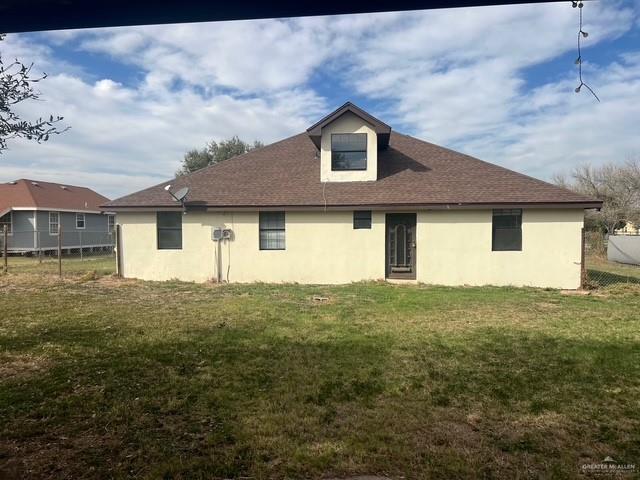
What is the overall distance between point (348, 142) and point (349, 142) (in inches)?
1.3

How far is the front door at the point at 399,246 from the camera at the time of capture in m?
13.6

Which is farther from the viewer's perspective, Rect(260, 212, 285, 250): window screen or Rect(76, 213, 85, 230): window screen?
Rect(76, 213, 85, 230): window screen

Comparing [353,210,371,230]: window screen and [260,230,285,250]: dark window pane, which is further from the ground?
[353,210,371,230]: window screen

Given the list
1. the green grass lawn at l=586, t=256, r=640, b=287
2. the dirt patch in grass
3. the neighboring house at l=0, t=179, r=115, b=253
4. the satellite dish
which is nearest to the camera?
the dirt patch in grass

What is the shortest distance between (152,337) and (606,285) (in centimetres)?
1289

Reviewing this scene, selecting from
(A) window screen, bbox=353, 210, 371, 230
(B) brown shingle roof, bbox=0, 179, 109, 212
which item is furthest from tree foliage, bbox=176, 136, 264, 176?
(A) window screen, bbox=353, 210, 371, 230

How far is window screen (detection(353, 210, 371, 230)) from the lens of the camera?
13.5 meters

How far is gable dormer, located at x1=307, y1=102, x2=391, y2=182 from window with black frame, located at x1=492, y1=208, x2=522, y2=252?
4.12m

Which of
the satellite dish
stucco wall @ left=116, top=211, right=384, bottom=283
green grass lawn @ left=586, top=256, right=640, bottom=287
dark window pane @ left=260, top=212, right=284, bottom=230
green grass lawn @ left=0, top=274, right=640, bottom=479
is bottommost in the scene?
green grass lawn @ left=586, top=256, right=640, bottom=287

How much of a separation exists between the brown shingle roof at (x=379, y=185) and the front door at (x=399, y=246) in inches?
29.0

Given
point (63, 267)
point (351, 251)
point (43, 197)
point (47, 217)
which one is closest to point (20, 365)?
point (351, 251)

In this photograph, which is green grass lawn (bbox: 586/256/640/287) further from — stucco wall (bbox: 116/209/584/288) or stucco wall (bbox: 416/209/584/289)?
stucco wall (bbox: 116/209/584/288)

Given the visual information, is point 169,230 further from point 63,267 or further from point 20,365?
point 20,365

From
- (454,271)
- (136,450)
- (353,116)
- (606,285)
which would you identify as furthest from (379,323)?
(606,285)
